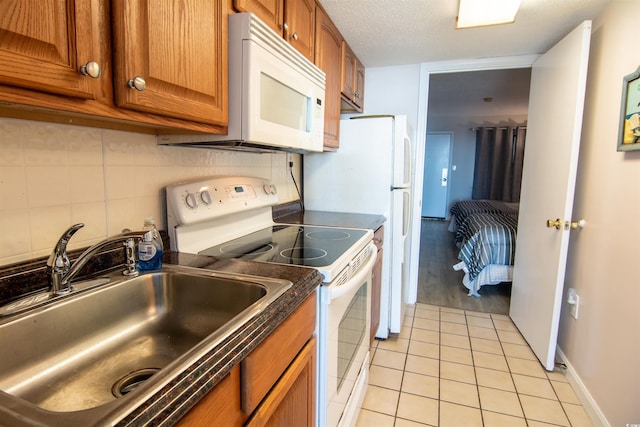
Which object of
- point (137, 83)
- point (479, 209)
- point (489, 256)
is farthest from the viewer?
point (479, 209)

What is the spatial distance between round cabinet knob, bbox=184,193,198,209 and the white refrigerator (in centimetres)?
126

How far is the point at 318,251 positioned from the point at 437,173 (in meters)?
6.62

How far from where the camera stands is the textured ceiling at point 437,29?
1.77 meters

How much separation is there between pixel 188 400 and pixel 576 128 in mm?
2147

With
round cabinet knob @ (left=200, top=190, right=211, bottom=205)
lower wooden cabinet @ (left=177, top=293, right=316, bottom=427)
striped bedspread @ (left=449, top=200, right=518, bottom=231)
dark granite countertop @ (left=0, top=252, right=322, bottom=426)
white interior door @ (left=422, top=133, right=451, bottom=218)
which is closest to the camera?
dark granite countertop @ (left=0, top=252, right=322, bottom=426)

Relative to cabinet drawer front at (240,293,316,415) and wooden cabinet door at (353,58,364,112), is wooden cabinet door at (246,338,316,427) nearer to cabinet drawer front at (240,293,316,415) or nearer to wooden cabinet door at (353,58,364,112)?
cabinet drawer front at (240,293,316,415)

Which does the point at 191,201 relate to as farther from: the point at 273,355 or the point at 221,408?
the point at 221,408

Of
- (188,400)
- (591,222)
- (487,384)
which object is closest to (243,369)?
(188,400)

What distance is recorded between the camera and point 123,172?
1.11 metres

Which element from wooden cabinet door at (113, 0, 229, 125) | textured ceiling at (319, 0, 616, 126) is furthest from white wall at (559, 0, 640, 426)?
wooden cabinet door at (113, 0, 229, 125)

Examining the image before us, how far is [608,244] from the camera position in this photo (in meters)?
1.64

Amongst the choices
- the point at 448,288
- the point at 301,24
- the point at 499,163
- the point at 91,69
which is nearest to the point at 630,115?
the point at 301,24

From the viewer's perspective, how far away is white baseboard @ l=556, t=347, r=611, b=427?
1596 mm

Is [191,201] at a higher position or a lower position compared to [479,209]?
higher
